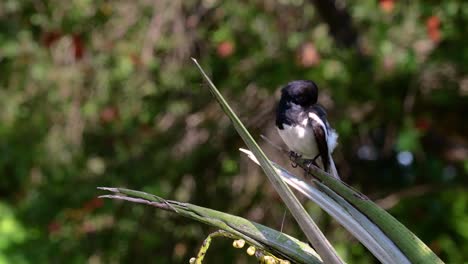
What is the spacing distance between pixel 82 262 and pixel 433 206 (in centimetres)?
182

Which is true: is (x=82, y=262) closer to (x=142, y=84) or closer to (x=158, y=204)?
(x=142, y=84)

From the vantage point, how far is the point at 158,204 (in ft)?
4.18

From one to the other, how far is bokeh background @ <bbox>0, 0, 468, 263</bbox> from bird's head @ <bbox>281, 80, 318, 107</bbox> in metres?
1.31

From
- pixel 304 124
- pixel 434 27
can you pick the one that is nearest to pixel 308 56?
pixel 434 27

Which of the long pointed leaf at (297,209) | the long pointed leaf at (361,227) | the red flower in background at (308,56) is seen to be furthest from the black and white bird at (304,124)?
the red flower in background at (308,56)

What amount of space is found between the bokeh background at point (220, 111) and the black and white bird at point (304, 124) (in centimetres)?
126

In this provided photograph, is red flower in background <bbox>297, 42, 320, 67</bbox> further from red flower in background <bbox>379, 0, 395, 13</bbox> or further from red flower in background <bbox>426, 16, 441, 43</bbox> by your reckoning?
red flower in background <bbox>426, 16, 441, 43</bbox>

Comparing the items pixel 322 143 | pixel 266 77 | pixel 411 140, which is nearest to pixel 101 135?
pixel 266 77

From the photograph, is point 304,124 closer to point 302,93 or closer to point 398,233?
point 302,93

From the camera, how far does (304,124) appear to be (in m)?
2.35

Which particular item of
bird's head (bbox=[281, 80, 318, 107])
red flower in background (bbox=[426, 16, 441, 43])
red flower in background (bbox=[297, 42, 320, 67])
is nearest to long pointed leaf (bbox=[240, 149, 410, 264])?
bird's head (bbox=[281, 80, 318, 107])

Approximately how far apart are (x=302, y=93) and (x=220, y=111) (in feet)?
5.90

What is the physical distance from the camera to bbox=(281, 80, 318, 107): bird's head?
228 cm

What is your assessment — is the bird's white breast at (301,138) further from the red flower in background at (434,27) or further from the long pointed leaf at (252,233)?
the red flower in background at (434,27)
